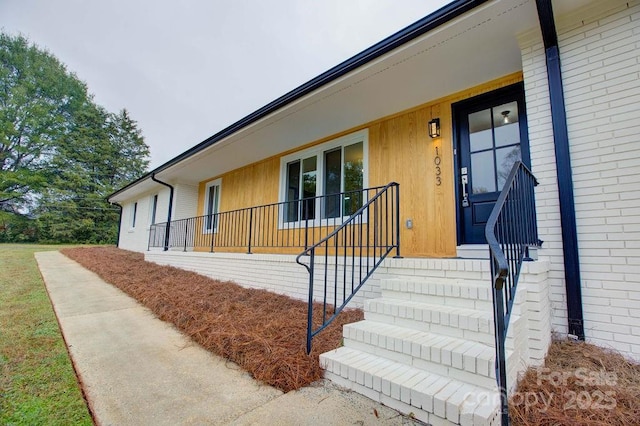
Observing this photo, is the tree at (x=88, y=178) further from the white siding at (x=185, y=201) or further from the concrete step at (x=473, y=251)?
the concrete step at (x=473, y=251)

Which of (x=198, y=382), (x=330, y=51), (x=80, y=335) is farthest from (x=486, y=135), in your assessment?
(x=330, y=51)

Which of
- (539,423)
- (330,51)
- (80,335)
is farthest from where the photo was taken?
(330,51)

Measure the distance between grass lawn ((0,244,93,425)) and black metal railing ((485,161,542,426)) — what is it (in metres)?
2.18

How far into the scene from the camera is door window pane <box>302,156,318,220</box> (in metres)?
5.70

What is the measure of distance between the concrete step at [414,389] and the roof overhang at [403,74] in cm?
294

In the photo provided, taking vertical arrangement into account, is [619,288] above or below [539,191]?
below

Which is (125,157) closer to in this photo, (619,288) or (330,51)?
(330,51)

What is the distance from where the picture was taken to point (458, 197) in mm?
3715

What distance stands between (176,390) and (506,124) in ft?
14.0

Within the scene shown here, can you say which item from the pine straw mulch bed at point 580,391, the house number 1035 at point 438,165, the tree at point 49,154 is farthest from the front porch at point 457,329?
the tree at point 49,154

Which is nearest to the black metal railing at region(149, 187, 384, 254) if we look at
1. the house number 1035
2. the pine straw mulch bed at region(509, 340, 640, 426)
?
the house number 1035

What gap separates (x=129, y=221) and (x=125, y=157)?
14.3 m

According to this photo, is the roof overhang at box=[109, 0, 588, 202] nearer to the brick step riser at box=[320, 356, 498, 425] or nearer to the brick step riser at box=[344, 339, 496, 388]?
the brick step riser at box=[344, 339, 496, 388]

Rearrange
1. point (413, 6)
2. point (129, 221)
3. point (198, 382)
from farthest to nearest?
1. point (129, 221)
2. point (413, 6)
3. point (198, 382)
